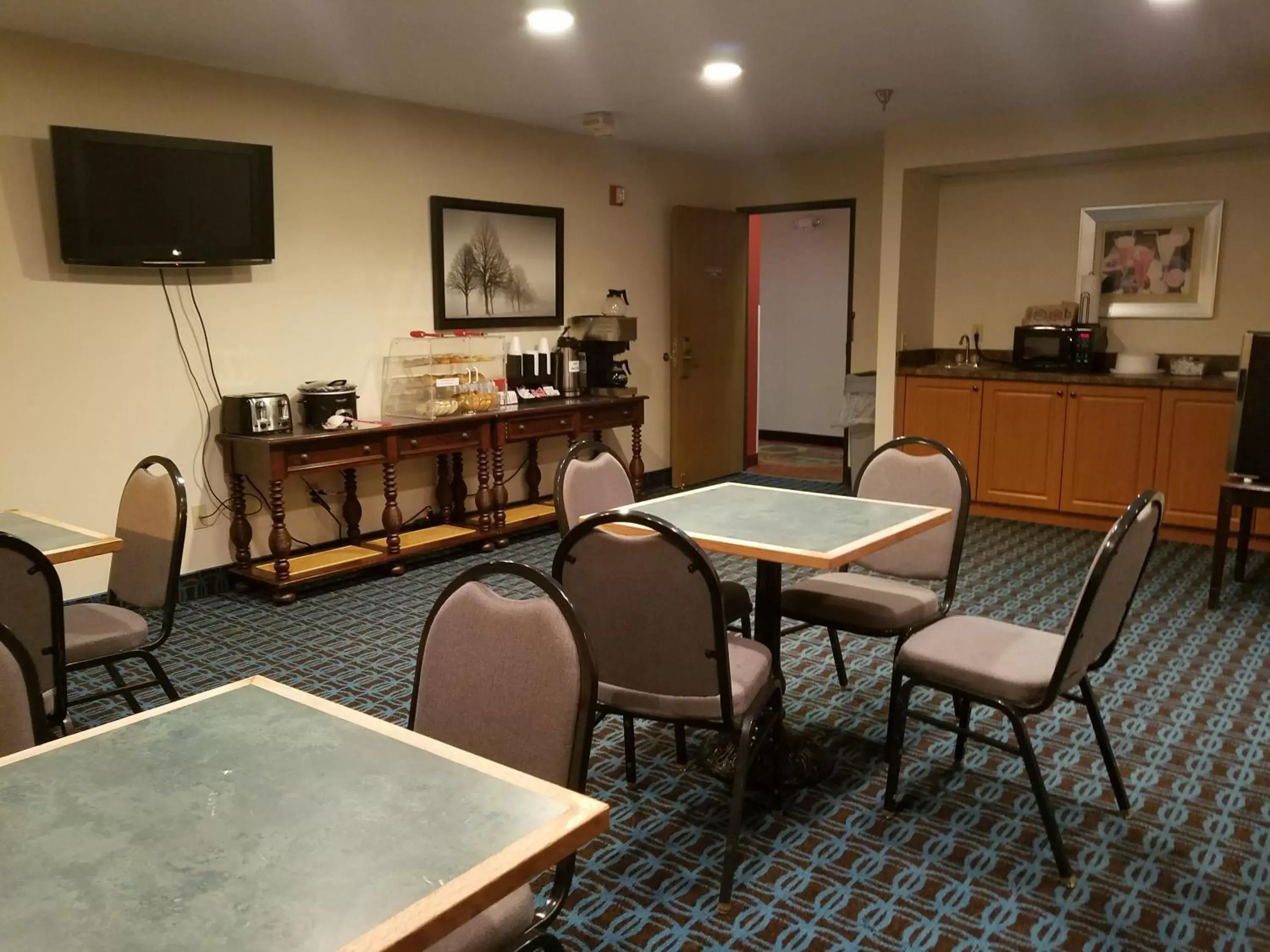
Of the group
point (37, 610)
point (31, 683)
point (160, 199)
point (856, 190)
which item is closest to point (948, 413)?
point (856, 190)

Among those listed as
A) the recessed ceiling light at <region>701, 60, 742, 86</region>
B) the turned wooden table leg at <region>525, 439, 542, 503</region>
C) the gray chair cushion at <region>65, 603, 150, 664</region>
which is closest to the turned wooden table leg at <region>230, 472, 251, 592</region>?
the gray chair cushion at <region>65, 603, 150, 664</region>

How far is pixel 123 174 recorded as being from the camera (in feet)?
12.9

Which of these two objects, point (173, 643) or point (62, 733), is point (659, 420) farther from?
point (62, 733)

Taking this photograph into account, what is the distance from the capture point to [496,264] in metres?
5.66

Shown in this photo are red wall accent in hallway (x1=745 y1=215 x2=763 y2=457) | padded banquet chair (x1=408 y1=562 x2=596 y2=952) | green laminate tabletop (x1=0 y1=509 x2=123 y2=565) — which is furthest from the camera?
red wall accent in hallway (x1=745 y1=215 x2=763 y2=457)

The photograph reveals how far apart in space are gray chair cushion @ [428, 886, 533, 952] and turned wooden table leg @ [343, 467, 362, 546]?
3.76 m

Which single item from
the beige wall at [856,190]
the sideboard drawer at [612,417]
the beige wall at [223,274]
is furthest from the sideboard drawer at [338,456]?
Result: the beige wall at [856,190]

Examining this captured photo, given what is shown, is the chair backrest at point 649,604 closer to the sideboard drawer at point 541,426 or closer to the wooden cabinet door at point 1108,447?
the sideboard drawer at point 541,426

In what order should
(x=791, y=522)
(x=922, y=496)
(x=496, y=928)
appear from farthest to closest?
1. (x=922, y=496)
2. (x=791, y=522)
3. (x=496, y=928)

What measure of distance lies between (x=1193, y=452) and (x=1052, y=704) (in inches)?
137

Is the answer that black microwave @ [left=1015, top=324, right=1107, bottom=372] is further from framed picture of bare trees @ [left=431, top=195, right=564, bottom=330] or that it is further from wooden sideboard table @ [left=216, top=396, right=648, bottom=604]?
framed picture of bare trees @ [left=431, top=195, right=564, bottom=330]

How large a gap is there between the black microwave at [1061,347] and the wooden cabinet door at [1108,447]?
9.4 inches

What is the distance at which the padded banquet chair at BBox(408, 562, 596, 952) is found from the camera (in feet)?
4.76

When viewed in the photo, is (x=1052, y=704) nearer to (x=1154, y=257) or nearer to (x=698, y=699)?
(x=698, y=699)
